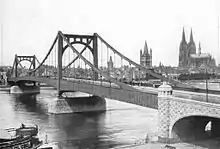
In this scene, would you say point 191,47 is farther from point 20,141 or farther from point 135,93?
point 20,141

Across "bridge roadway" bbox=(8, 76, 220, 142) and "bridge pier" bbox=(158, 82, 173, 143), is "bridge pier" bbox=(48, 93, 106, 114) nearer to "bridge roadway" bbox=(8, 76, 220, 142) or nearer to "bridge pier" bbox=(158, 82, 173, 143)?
"bridge roadway" bbox=(8, 76, 220, 142)

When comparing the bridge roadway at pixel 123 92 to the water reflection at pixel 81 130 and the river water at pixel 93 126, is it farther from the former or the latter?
the water reflection at pixel 81 130

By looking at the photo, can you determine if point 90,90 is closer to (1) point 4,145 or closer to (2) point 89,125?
(2) point 89,125

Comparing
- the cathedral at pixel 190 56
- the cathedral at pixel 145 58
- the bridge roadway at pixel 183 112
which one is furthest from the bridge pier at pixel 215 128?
A: the cathedral at pixel 190 56

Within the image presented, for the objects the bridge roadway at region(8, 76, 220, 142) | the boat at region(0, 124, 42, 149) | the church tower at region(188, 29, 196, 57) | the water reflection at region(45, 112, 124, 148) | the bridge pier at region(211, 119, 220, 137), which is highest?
the church tower at region(188, 29, 196, 57)

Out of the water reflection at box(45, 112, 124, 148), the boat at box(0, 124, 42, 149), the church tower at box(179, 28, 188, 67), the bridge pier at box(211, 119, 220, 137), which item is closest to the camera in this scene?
the boat at box(0, 124, 42, 149)

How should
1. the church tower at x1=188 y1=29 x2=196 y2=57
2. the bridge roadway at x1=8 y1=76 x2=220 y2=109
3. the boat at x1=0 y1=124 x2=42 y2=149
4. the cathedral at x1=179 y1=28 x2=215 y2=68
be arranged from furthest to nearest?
the church tower at x1=188 y1=29 x2=196 y2=57 < the cathedral at x1=179 y1=28 x2=215 y2=68 < the boat at x1=0 y1=124 x2=42 y2=149 < the bridge roadway at x1=8 y1=76 x2=220 y2=109

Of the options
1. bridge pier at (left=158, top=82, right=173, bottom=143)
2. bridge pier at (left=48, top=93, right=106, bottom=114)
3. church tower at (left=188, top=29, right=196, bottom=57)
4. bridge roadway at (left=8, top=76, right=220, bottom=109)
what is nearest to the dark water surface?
bridge pier at (left=158, top=82, right=173, bottom=143)
